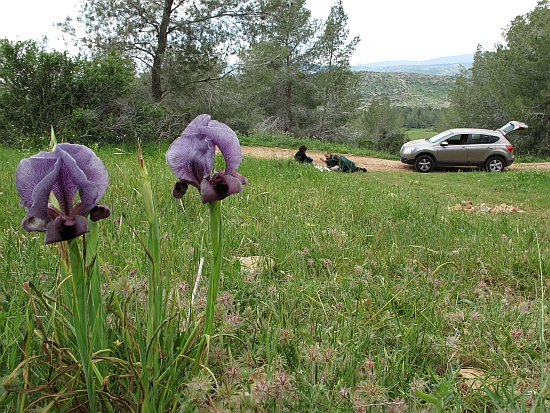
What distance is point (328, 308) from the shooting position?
2068 millimetres

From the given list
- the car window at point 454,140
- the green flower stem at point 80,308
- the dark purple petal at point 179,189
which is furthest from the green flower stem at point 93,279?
the car window at point 454,140

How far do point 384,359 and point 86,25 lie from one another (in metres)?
16.4

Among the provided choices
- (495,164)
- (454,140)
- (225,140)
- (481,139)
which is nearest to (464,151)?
(454,140)

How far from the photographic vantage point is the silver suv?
601 inches

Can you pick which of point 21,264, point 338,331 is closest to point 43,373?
point 21,264

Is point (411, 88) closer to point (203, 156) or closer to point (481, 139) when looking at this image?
point (481, 139)

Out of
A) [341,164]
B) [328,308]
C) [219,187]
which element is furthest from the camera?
[341,164]

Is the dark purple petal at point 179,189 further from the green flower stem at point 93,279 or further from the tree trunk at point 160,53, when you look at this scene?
the tree trunk at point 160,53

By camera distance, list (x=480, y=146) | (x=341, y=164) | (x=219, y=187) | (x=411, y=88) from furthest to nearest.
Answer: (x=411, y=88) → (x=480, y=146) → (x=341, y=164) → (x=219, y=187)

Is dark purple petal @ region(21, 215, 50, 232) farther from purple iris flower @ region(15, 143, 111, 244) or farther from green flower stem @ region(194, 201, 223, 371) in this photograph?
green flower stem @ region(194, 201, 223, 371)

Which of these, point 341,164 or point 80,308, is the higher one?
point 80,308

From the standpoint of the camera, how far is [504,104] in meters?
27.1

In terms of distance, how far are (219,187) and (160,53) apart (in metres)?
16.2

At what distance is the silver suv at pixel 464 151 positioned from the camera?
15.3 m
